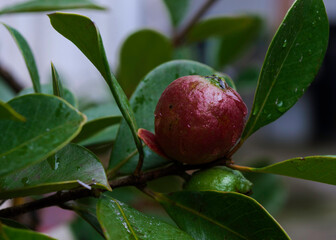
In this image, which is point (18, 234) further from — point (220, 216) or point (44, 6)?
point (44, 6)

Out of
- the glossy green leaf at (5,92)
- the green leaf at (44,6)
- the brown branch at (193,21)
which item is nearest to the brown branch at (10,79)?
the glossy green leaf at (5,92)

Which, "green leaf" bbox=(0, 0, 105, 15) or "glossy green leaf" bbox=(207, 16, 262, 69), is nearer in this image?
"green leaf" bbox=(0, 0, 105, 15)

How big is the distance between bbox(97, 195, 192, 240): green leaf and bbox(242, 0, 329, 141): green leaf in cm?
14

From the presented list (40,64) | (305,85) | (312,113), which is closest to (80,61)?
(40,64)

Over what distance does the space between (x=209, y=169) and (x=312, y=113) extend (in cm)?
840

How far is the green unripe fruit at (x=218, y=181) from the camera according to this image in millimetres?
448

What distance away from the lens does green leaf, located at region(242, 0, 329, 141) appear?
0.46 meters

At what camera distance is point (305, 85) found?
49 cm

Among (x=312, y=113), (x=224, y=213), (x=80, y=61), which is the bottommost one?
(x=312, y=113)

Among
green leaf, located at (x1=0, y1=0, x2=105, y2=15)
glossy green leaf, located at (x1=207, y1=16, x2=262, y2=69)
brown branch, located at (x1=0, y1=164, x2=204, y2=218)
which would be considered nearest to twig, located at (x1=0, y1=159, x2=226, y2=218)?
brown branch, located at (x1=0, y1=164, x2=204, y2=218)

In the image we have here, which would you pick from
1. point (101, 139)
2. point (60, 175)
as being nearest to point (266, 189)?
point (101, 139)

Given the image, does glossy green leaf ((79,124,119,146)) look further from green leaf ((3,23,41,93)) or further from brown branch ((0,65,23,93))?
brown branch ((0,65,23,93))

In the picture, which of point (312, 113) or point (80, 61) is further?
point (312, 113)

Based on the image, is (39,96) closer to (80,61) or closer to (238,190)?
(238,190)
